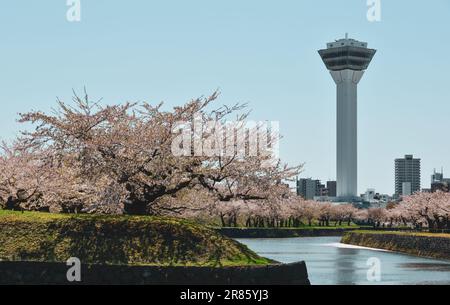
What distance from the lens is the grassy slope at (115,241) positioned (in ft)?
135

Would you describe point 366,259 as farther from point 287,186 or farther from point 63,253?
point 63,253

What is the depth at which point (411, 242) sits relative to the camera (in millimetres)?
87188

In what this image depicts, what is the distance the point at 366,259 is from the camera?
74125mm

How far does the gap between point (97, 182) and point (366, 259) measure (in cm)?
3476

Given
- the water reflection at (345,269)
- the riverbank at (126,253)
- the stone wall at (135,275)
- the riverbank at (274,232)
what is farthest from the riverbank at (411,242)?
the stone wall at (135,275)

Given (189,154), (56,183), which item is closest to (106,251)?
(189,154)

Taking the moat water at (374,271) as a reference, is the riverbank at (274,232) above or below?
below

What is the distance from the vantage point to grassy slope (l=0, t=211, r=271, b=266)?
41125 mm

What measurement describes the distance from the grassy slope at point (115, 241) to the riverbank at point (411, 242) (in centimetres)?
Result: 4188

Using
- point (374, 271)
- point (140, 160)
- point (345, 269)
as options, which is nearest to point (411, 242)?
point (345, 269)

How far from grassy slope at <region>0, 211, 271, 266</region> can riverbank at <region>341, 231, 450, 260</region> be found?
41875 mm

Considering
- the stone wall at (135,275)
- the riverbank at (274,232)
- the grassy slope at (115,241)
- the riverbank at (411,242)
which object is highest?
the grassy slope at (115,241)

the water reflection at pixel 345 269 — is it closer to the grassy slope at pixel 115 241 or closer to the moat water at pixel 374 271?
the moat water at pixel 374 271
